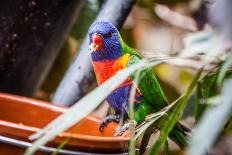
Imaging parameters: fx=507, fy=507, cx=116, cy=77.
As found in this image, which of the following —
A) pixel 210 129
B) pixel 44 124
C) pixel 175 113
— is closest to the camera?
pixel 210 129

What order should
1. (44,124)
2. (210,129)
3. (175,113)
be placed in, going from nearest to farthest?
(210,129)
(175,113)
(44,124)

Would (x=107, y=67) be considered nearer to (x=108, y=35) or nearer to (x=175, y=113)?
(x=108, y=35)

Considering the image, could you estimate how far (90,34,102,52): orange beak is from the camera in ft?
3.92

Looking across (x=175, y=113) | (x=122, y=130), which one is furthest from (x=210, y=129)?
(x=122, y=130)

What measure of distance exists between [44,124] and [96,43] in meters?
0.23

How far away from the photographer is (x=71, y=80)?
1299 mm

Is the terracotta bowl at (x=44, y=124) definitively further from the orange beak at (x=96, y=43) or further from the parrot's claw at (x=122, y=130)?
the orange beak at (x=96, y=43)

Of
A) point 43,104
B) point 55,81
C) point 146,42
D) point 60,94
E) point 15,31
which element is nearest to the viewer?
point 43,104

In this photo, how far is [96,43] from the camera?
1.22 m

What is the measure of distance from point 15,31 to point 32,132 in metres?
0.59

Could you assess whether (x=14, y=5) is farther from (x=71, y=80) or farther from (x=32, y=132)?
(x=32, y=132)

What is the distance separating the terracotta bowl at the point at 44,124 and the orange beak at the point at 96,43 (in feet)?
0.52

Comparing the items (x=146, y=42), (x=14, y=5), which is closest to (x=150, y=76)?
(x=14, y=5)

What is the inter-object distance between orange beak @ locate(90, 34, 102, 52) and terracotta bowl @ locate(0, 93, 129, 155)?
16 cm
